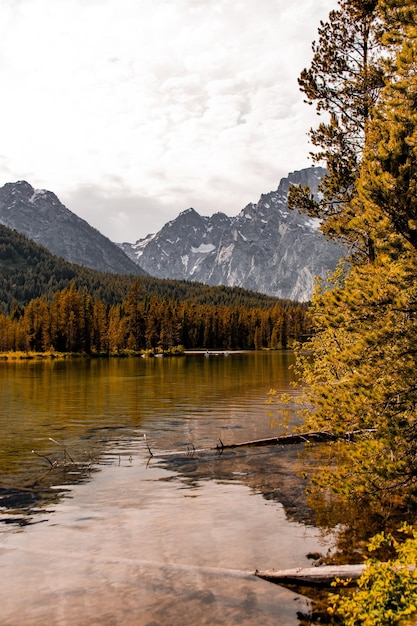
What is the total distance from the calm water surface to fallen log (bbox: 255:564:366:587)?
0.83 feet

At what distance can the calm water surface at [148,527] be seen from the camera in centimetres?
1067

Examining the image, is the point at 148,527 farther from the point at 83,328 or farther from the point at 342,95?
the point at 83,328

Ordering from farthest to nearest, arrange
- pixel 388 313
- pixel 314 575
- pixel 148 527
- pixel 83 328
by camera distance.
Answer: pixel 83 328 < pixel 148 527 < pixel 388 313 < pixel 314 575

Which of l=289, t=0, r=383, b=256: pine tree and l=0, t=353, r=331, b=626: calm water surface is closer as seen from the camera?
l=0, t=353, r=331, b=626: calm water surface

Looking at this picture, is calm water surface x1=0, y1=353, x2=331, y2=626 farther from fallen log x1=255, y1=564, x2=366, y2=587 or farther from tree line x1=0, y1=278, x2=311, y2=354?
tree line x1=0, y1=278, x2=311, y2=354

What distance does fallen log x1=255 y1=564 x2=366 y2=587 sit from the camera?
10547 mm

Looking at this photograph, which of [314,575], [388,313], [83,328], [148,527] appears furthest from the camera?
[83,328]

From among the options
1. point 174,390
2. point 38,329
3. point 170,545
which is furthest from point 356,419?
point 38,329

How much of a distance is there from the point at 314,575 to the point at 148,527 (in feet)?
20.7

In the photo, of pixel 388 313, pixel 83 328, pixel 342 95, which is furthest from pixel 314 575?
pixel 83 328

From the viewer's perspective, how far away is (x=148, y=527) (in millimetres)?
15523

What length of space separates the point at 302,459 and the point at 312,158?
15.1m

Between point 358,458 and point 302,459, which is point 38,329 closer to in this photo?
point 302,459

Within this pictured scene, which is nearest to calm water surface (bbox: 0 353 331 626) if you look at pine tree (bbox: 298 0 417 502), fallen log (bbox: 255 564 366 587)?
fallen log (bbox: 255 564 366 587)
